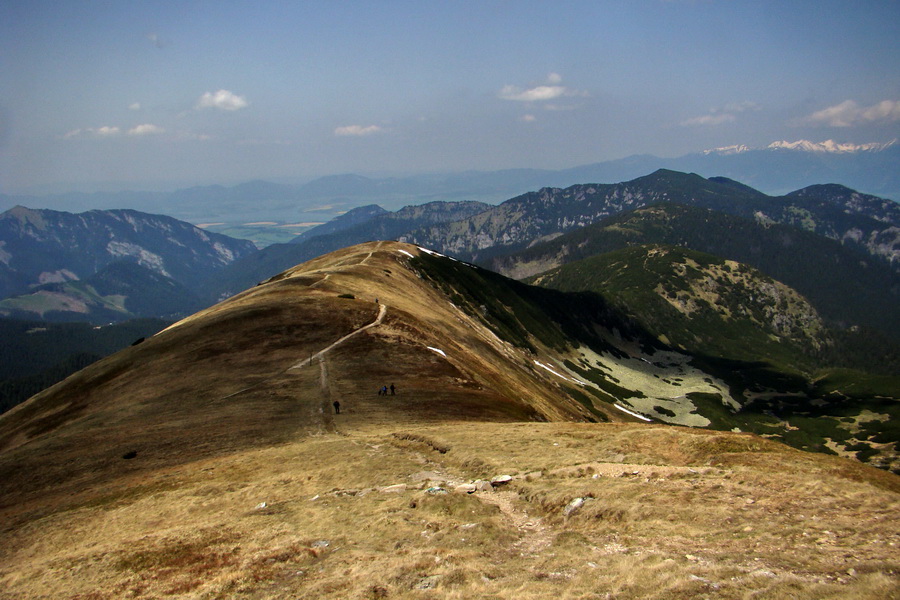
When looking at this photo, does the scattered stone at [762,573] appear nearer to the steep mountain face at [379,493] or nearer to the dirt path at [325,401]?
the steep mountain face at [379,493]

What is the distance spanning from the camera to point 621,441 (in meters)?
33.3

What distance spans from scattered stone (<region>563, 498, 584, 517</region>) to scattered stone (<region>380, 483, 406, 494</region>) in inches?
379

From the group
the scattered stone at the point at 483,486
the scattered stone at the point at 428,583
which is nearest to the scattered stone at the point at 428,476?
the scattered stone at the point at 483,486

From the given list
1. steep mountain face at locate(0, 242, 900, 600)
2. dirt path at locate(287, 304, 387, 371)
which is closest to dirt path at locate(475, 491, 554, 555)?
steep mountain face at locate(0, 242, 900, 600)

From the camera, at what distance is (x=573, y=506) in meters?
23.6

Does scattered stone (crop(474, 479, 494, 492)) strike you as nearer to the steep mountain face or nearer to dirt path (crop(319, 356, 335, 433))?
the steep mountain face

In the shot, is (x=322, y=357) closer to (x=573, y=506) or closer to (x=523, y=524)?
(x=523, y=524)

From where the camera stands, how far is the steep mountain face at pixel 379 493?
18125mm

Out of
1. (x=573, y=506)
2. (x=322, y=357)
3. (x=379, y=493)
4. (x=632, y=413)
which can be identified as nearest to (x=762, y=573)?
(x=573, y=506)

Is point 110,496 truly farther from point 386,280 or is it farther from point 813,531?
point 386,280

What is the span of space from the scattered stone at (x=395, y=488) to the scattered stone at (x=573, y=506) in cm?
963

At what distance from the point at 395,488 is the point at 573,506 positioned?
10.6m

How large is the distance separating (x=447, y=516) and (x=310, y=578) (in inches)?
290

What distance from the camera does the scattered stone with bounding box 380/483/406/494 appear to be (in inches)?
1112
